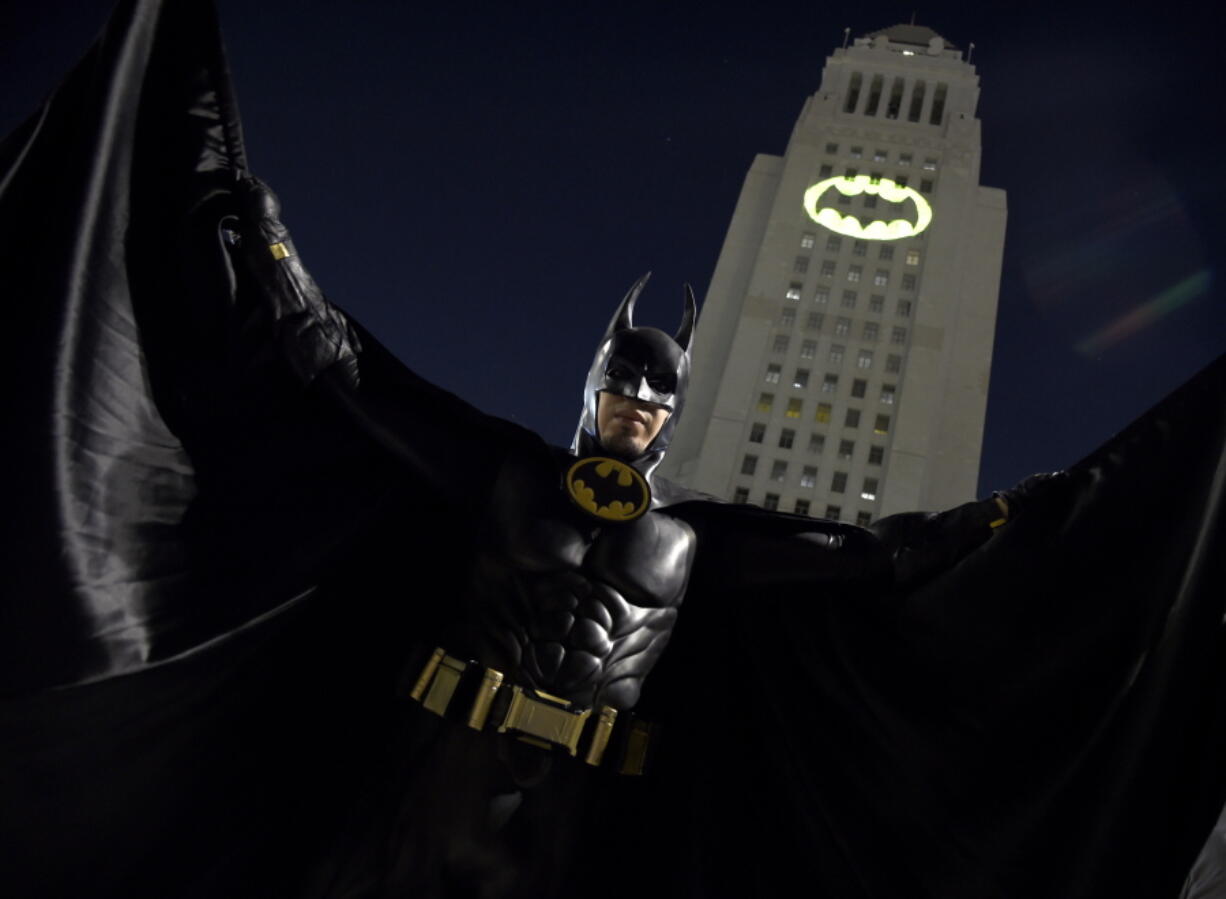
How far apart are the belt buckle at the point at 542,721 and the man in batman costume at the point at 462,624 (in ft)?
0.04

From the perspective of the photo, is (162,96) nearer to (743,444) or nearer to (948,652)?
(948,652)

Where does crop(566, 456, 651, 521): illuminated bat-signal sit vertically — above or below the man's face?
below

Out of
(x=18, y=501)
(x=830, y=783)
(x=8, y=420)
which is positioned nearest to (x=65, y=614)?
(x=18, y=501)

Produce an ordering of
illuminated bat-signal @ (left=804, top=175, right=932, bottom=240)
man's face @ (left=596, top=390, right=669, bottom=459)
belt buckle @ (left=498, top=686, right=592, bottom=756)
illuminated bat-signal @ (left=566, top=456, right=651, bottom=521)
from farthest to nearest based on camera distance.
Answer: illuminated bat-signal @ (left=804, top=175, right=932, bottom=240) → man's face @ (left=596, top=390, right=669, bottom=459) → illuminated bat-signal @ (left=566, top=456, right=651, bottom=521) → belt buckle @ (left=498, top=686, right=592, bottom=756)

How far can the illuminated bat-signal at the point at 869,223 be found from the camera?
132 ft

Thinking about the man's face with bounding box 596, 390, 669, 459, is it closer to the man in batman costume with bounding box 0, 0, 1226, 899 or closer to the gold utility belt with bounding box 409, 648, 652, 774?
the man in batman costume with bounding box 0, 0, 1226, 899

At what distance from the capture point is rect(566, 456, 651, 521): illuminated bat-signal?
12.8ft

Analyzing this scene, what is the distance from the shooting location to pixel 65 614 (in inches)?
131

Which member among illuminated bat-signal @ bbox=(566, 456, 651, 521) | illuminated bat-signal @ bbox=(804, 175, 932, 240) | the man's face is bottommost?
illuminated bat-signal @ bbox=(566, 456, 651, 521)

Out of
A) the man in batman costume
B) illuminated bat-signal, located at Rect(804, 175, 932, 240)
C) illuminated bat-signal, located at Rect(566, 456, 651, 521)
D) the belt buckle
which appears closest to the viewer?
the man in batman costume

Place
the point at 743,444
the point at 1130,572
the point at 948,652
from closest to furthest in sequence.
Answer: the point at 1130,572, the point at 948,652, the point at 743,444

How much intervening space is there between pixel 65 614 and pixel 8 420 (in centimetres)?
72

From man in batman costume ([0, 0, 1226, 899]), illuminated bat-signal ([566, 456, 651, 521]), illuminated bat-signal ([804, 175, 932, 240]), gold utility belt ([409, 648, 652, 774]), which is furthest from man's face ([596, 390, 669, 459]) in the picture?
illuminated bat-signal ([804, 175, 932, 240])

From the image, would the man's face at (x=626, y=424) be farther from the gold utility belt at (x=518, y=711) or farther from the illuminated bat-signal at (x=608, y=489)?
the gold utility belt at (x=518, y=711)
